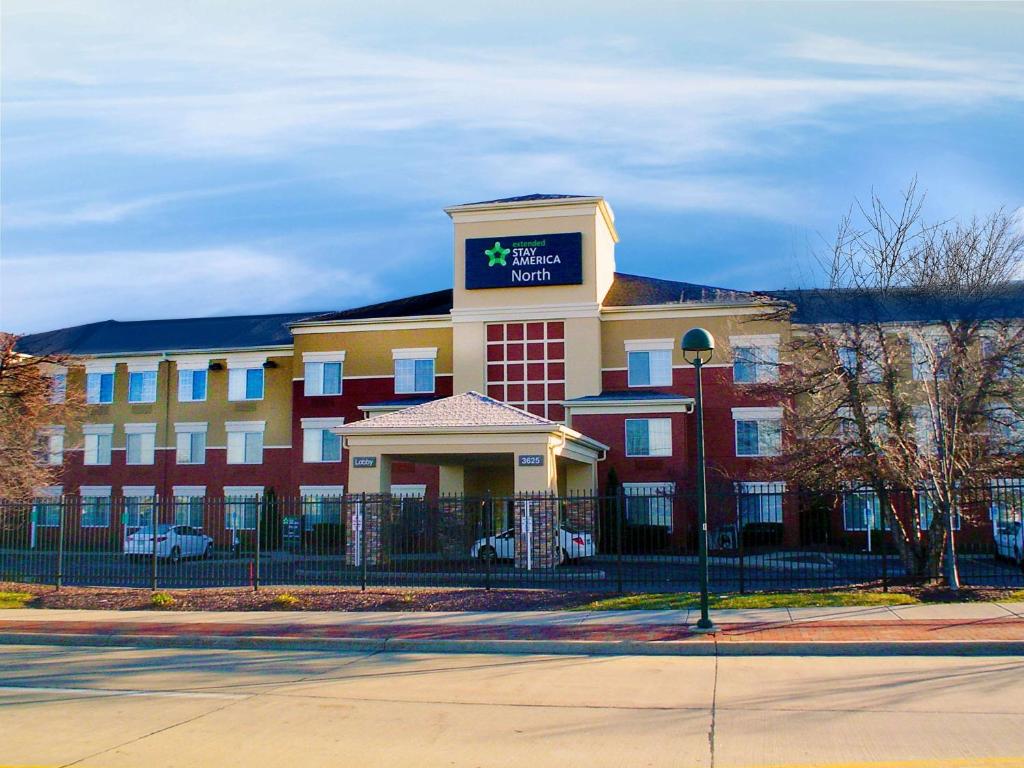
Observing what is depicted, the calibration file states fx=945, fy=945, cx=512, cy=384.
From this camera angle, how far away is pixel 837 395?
20.5 meters

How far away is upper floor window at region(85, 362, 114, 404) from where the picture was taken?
48.2 metres

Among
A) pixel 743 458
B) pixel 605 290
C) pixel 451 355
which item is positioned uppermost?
pixel 605 290

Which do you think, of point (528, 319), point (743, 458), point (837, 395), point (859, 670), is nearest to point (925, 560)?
point (837, 395)

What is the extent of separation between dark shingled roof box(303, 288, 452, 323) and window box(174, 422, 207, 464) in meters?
7.93

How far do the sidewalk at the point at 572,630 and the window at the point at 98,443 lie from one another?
3261 centimetres

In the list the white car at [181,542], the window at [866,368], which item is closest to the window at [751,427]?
the window at [866,368]

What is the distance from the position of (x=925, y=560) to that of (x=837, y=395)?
3836 millimetres

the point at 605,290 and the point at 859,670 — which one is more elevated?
the point at 605,290

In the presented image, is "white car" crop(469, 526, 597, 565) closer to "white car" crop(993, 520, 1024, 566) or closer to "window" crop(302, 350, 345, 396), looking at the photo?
"white car" crop(993, 520, 1024, 566)

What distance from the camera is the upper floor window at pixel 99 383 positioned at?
48250mm

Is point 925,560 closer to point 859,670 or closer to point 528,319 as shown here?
point 859,670

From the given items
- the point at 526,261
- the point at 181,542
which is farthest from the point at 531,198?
the point at 181,542

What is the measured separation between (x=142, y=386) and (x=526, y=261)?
2148cm

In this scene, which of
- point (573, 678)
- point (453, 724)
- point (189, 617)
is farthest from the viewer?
point (189, 617)
